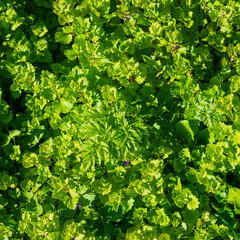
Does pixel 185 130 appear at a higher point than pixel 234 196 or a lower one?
higher

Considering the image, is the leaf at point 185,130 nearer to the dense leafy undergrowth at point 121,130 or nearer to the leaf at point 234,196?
the dense leafy undergrowth at point 121,130

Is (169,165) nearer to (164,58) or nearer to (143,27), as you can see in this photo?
(164,58)

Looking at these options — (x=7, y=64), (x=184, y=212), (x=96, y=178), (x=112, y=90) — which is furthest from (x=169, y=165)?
(x=7, y=64)

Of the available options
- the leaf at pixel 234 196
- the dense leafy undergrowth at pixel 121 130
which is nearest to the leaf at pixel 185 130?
the dense leafy undergrowth at pixel 121 130

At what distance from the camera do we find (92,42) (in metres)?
3.17

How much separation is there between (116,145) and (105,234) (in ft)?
3.21

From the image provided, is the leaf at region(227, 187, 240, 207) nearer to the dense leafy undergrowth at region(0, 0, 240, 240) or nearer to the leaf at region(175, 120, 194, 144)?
the dense leafy undergrowth at region(0, 0, 240, 240)

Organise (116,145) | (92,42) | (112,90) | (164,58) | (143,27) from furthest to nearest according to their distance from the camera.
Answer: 1. (143,27)
2. (164,58)
3. (92,42)
4. (112,90)
5. (116,145)

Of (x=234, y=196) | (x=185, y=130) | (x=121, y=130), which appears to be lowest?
(x=234, y=196)

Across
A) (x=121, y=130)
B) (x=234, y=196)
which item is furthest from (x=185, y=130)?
(x=121, y=130)

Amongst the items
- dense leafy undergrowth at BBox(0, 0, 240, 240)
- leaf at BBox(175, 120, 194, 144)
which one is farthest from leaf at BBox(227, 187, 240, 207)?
leaf at BBox(175, 120, 194, 144)

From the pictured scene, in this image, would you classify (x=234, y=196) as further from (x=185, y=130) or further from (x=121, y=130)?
(x=121, y=130)

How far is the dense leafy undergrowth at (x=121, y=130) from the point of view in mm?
2686

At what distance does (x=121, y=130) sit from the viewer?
2484 millimetres
